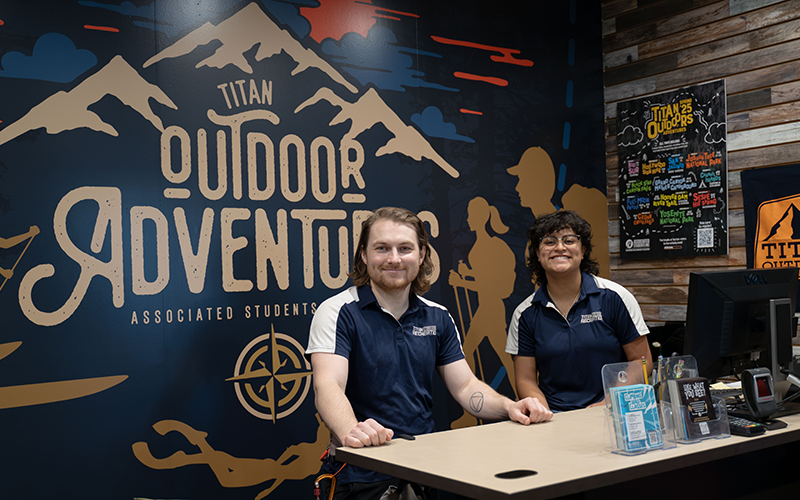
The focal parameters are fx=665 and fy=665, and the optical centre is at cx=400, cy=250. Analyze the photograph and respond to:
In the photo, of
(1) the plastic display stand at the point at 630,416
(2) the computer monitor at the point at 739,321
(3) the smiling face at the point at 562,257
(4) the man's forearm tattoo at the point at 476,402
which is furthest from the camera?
(3) the smiling face at the point at 562,257

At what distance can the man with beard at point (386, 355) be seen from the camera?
2279mm

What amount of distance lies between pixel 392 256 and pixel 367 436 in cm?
72

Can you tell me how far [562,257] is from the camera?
299 cm

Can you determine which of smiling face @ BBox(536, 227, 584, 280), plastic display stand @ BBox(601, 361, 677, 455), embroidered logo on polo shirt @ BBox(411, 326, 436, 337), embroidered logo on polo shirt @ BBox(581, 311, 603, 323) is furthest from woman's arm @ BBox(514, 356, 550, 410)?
plastic display stand @ BBox(601, 361, 677, 455)

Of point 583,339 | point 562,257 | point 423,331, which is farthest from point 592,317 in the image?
point 423,331

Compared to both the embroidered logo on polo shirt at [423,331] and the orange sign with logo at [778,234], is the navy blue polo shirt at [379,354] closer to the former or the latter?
the embroidered logo on polo shirt at [423,331]

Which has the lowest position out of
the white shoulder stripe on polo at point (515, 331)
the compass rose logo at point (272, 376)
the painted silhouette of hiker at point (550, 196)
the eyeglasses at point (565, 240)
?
the compass rose logo at point (272, 376)

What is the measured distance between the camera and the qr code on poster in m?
4.33

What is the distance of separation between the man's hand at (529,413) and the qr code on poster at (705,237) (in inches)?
102

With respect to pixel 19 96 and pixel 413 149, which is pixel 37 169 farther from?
pixel 413 149

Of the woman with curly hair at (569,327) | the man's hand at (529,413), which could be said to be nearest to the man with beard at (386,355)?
the man's hand at (529,413)

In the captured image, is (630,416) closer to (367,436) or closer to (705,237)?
(367,436)

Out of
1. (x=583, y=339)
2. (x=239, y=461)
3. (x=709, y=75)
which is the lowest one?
(x=239, y=461)

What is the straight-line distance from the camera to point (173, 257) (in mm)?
3158
